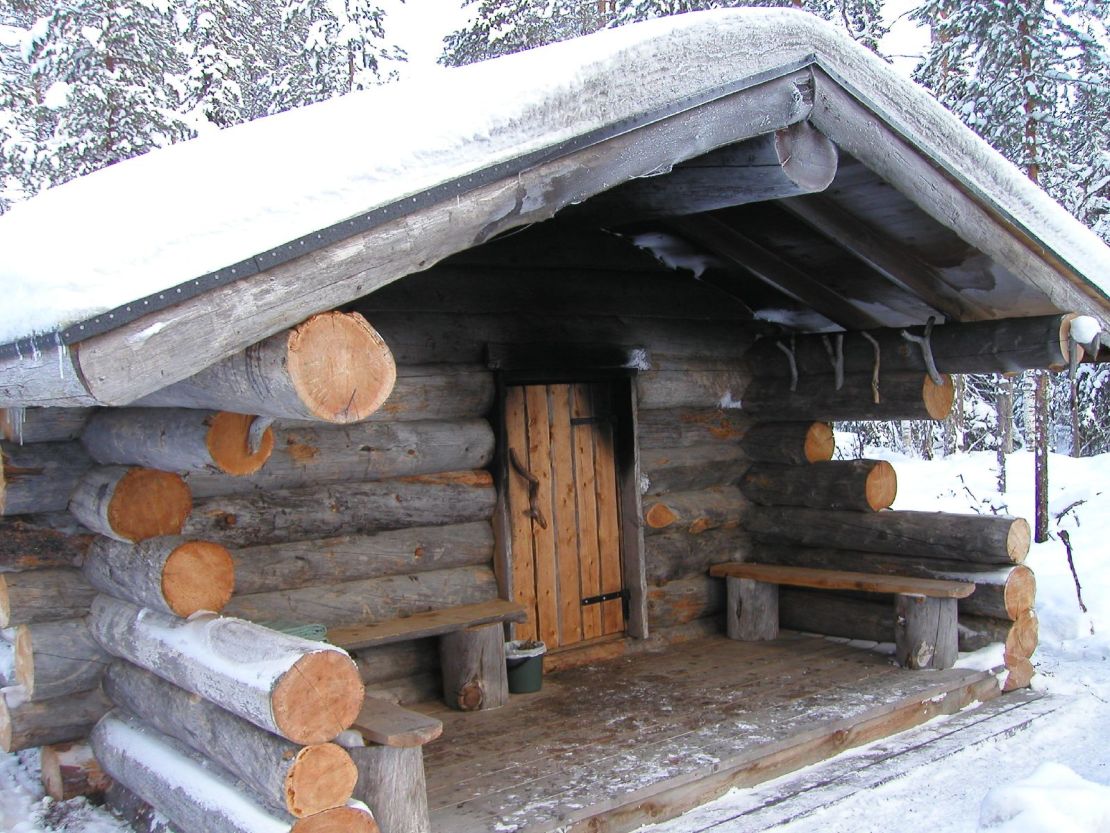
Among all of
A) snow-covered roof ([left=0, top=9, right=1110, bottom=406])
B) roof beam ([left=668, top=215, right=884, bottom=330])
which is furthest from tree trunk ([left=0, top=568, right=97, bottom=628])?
roof beam ([left=668, top=215, right=884, bottom=330])

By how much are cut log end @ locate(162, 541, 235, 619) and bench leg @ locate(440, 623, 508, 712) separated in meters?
1.84

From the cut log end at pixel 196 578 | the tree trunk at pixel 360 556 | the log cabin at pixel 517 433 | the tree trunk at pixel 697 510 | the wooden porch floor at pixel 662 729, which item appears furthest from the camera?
the tree trunk at pixel 697 510

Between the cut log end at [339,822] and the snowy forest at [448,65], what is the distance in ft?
35.4

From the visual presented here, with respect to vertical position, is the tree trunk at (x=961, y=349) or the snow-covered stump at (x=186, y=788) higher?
the tree trunk at (x=961, y=349)

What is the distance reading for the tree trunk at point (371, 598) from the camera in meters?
5.60

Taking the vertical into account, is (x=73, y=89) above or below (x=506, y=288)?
above

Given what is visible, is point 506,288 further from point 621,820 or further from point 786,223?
point 621,820

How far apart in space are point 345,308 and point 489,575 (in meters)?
1.94

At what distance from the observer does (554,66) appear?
4074 millimetres

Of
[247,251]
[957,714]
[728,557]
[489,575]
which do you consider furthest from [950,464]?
[247,251]

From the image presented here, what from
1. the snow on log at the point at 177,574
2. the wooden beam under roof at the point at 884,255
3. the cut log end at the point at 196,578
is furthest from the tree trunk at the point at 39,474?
the wooden beam under roof at the point at 884,255

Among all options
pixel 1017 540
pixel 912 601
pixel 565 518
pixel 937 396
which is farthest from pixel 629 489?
pixel 1017 540

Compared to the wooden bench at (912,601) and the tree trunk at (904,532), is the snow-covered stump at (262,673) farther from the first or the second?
the tree trunk at (904,532)

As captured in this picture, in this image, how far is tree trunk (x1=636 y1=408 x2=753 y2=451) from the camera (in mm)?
7477
